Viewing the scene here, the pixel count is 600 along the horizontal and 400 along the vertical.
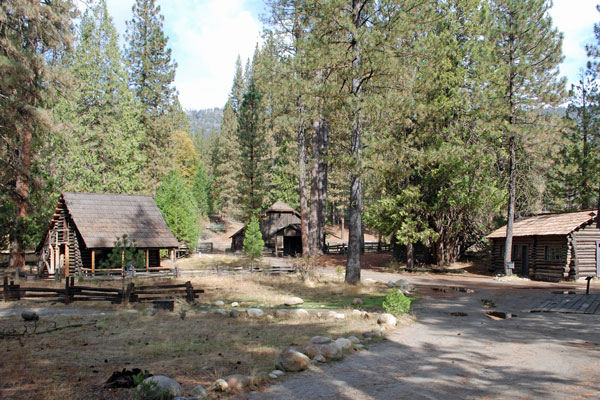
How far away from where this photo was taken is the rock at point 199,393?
6285mm

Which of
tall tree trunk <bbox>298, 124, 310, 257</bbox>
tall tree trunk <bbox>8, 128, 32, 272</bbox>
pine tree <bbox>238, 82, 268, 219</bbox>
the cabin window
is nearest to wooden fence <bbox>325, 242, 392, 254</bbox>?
tall tree trunk <bbox>298, 124, 310, 257</bbox>

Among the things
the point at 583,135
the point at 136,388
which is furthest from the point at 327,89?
the point at 583,135

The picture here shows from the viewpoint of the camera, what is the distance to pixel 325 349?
851cm

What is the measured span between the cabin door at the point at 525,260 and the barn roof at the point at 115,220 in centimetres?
2280

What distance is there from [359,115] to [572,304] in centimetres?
1107

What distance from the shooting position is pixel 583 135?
3544cm

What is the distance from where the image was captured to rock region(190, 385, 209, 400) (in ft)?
20.6

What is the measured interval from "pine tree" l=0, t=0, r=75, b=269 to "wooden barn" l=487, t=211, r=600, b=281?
27.4 meters

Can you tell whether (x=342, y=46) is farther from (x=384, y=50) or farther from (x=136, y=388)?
(x=136, y=388)

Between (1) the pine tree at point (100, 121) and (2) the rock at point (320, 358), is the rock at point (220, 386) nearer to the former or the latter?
(2) the rock at point (320, 358)

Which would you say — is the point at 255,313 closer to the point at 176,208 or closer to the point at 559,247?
the point at 559,247

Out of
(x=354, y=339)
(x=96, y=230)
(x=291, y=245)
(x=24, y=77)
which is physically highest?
(x=24, y=77)

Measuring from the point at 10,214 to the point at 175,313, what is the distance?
65.2ft

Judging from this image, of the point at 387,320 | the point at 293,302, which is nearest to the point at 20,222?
the point at 293,302
